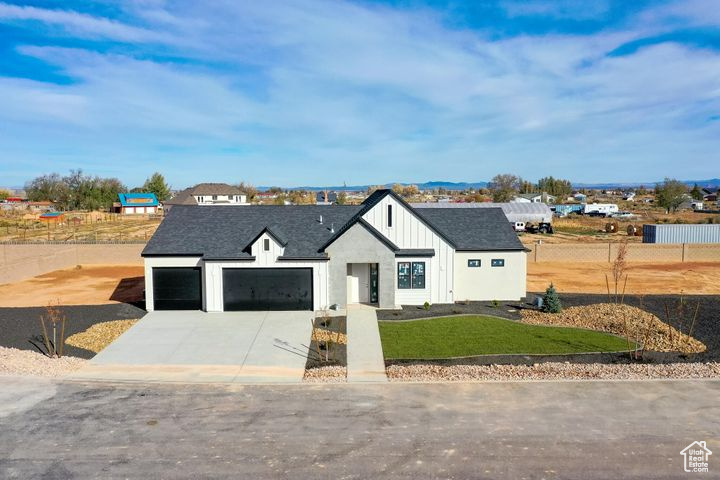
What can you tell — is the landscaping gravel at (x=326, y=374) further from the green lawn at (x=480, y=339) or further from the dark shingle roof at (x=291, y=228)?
the dark shingle roof at (x=291, y=228)

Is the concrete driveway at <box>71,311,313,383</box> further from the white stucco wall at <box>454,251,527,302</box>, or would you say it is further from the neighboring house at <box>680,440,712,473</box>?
the neighboring house at <box>680,440,712,473</box>

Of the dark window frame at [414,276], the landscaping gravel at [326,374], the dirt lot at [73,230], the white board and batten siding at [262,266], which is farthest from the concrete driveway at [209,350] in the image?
the dirt lot at [73,230]

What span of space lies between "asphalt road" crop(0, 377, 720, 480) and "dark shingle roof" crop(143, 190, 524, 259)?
10.8 m

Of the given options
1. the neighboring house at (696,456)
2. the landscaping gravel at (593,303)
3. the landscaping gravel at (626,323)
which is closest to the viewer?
the neighboring house at (696,456)

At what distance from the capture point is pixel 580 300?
A: 29.2 metres

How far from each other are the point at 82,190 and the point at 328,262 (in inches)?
4092

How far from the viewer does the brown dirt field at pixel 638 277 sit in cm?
3400

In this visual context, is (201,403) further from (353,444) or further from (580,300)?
(580,300)

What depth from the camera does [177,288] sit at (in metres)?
26.7

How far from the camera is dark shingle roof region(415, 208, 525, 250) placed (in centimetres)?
2819

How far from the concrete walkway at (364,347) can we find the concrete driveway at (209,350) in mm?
1817

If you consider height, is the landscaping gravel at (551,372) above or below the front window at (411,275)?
below

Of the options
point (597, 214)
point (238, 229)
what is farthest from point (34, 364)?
point (597, 214)

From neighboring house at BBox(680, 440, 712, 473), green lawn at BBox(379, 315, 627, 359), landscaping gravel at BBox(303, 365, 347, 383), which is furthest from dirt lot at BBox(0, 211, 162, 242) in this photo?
neighboring house at BBox(680, 440, 712, 473)
